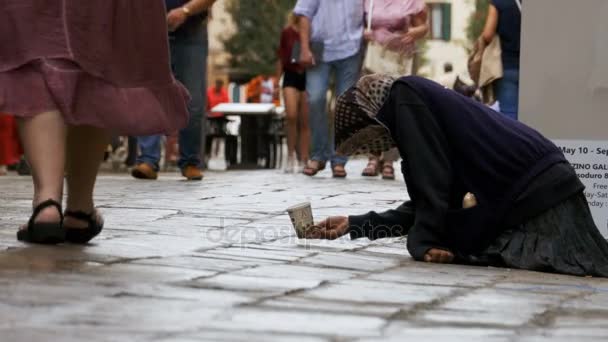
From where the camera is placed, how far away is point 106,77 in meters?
5.96

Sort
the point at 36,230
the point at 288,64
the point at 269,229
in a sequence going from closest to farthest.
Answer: the point at 36,230 < the point at 269,229 < the point at 288,64

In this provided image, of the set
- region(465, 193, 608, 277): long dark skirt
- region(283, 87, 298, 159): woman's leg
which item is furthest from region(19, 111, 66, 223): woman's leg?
region(283, 87, 298, 159): woman's leg

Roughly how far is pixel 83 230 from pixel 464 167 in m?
1.56

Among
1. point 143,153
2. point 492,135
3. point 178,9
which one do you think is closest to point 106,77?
point 492,135

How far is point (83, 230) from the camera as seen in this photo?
601 centimetres

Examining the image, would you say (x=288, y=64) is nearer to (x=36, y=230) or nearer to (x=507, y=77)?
(x=507, y=77)

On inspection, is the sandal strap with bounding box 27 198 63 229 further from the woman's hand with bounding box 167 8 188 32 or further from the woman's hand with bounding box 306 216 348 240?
the woman's hand with bounding box 167 8 188 32

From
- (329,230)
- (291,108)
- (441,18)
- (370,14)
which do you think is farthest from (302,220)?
(441,18)

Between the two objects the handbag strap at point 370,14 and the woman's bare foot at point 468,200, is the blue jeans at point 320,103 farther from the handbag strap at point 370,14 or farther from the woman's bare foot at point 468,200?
the woman's bare foot at point 468,200

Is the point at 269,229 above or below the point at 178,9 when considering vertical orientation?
below

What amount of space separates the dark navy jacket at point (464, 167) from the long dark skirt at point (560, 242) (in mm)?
58

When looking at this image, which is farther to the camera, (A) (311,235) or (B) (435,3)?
(B) (435,3)

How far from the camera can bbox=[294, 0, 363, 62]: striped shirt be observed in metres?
13.6

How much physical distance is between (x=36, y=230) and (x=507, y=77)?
6.41 m
